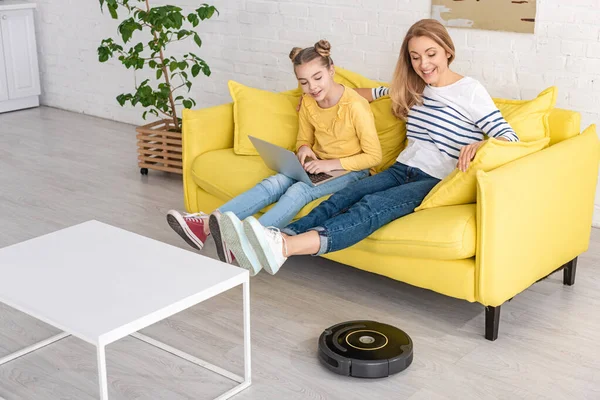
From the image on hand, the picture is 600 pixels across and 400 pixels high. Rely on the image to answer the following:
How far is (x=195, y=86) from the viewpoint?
5090 millimetres

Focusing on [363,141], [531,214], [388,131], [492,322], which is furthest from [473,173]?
[388,131]

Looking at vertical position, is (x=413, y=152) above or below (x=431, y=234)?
above

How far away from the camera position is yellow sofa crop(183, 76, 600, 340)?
2529 millimetres

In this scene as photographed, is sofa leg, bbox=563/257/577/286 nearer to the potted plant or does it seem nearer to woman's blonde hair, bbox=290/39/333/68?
woman's blonde hair, bbox=290/39/333/68

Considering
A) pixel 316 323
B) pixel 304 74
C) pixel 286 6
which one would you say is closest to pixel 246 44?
pixel 286 6

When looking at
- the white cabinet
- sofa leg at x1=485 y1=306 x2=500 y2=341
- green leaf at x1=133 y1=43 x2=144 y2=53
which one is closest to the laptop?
sofa leg at x1=485 y1=306 x2=500 y2=341

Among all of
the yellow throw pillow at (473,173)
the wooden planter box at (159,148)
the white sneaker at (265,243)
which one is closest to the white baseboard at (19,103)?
the wooden planter box at (159,148)

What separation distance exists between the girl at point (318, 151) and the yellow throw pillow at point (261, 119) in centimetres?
19

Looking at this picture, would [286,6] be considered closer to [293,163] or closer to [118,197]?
[118,197]

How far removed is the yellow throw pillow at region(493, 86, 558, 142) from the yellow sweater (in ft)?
1.73

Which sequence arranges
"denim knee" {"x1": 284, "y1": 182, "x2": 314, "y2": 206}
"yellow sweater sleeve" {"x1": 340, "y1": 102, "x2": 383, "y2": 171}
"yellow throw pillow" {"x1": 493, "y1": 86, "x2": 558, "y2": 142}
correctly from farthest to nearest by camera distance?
1. "yellow sweater sleeve" {"x1": 340, "y1": 102, "x2": 383, "y2": 171}
2. "denim knee" {"x1": 284, "y1": 182, "x2": 314, "y2": 206}
3. "yellow throw pillow" {"x1": 493, "y1": 86, "x2": 558, "y2": 142}

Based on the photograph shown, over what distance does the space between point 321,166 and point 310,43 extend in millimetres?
1456

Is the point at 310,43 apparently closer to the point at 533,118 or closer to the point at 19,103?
the point at 533,118

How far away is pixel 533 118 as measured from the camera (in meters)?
2.90
